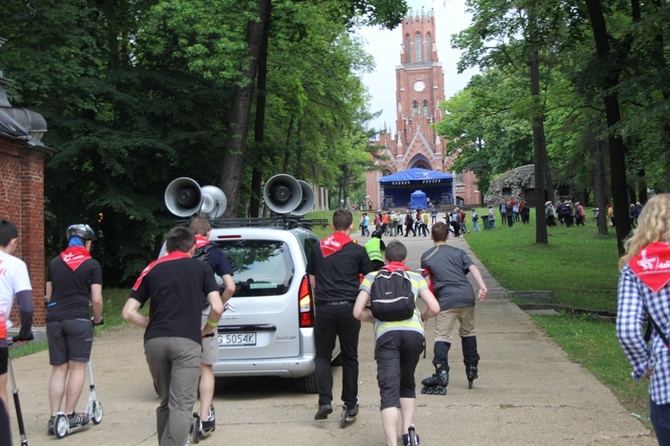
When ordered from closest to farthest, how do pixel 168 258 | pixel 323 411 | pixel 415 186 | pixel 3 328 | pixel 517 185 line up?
pixel 3 328 < pixel 168 258 < pixel 323 411 < pixel 517 185 < pixel 415 186

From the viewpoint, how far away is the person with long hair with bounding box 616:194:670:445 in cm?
371

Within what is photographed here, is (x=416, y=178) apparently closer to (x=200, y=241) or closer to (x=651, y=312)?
(x=200, y=241)

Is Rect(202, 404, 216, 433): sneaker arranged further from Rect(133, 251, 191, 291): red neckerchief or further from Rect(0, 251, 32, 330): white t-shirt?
Rect(0, 251, 32, 330): white t-shirt

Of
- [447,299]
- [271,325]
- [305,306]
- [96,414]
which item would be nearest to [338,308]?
[305,306]

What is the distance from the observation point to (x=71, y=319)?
7.49 meters

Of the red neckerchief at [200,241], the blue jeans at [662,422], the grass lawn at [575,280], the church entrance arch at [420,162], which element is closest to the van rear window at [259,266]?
the red neckerchief at [200,241]

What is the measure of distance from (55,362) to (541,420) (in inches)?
175

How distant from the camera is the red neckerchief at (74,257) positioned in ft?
24.9

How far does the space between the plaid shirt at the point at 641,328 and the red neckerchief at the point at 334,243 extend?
162 inches

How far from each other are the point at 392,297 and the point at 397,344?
37 cm

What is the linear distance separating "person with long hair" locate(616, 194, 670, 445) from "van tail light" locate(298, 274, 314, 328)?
5042 millimetres

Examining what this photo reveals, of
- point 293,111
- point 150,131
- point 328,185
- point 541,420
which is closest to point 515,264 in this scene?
point 293,111

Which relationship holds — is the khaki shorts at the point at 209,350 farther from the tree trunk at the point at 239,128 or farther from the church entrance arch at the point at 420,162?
the church entrance arch at the point at 420,162

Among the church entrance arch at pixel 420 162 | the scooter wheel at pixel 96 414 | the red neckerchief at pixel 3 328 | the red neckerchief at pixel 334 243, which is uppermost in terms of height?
the church entrance arch at pixel 420 162
